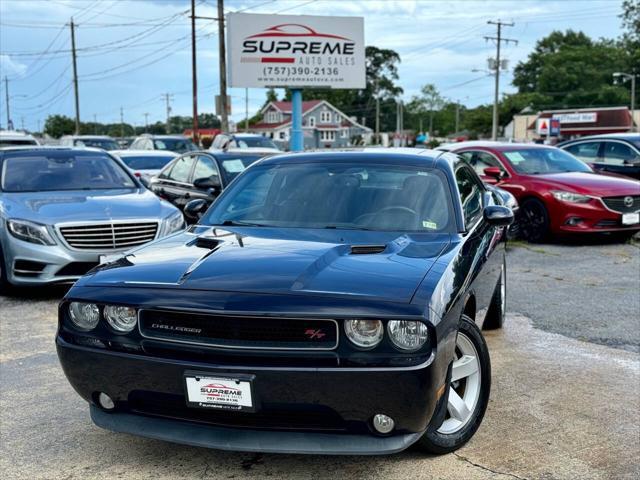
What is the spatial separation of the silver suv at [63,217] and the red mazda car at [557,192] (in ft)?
17.3

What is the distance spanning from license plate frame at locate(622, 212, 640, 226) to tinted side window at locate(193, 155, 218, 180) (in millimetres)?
5796

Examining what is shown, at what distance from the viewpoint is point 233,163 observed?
35.0 ft

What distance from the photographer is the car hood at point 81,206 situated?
288 inches

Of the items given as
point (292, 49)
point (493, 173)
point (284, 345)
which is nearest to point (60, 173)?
point (493, 173)

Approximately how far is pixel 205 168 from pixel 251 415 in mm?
8132

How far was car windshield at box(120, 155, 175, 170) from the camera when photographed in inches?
617

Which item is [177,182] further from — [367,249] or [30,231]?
[367,249]

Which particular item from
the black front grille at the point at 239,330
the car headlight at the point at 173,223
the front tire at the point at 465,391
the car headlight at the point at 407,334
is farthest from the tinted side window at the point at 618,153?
the black front grille at the point at 239,330

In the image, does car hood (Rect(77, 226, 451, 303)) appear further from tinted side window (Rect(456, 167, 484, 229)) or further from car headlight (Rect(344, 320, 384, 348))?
tinted side window (Rect(456, 167, 484, 229))

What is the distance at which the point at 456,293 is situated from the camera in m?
3.42

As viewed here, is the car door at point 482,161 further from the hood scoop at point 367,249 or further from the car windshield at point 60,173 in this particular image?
the hood scoop at point 367,249

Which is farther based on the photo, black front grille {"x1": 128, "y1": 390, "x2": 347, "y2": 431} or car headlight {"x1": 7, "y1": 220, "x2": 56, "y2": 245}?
car headlight {"x1": 7, "y1": 220, "x2": 56, "y2": 245}

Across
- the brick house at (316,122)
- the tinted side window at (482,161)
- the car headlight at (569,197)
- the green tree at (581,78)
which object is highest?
the green tree at (581,78)

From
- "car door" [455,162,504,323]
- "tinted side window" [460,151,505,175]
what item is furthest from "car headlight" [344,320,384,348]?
"tinted side window" [460,151,505,175]
